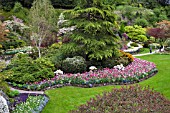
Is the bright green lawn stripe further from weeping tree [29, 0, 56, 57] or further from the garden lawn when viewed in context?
weeping tree [29, 0, 56, 57]

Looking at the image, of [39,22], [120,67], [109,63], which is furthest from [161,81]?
[39,22]

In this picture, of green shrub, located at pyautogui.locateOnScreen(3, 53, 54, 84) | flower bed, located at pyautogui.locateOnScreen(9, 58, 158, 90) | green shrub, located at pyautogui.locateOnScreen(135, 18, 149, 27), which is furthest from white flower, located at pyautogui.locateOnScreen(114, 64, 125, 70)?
green shrub, located at pyautogui.locateOnScreen(135, 18, 149, 27)

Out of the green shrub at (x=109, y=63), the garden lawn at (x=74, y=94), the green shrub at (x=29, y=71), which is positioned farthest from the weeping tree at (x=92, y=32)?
the garden lawn at (x=74, y=94)

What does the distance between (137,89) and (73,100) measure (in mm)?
3876

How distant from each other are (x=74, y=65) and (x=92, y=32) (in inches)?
107

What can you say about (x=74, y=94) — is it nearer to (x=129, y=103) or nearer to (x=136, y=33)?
(x=129, y=103)

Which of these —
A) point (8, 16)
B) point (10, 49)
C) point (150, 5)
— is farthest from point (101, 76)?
point (150, 5)

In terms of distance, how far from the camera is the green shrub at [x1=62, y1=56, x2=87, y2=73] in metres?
15.5

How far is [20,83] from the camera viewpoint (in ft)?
45.9

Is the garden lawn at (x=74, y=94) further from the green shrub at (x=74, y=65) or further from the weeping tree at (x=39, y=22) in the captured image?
the weeping tree at (x=39, y=22)

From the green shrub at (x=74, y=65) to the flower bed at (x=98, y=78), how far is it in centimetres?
87

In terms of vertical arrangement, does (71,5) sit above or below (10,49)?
above

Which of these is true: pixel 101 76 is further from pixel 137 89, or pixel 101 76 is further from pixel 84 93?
pixel 137 89

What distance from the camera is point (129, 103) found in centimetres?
725
